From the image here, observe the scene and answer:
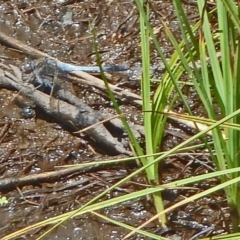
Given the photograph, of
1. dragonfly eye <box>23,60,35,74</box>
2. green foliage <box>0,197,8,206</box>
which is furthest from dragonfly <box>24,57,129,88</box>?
green foliage <box>0,197,8,206</box>

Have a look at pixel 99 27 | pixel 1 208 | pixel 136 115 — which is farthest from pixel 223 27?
pixel 99 27

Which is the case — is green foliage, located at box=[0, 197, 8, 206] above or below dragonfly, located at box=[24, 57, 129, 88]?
below

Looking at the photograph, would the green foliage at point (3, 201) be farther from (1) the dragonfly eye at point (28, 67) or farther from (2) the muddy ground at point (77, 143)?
(1) the dragonfly eye at point (28, 67)

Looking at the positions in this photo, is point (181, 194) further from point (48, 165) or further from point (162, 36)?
point (162, 36)

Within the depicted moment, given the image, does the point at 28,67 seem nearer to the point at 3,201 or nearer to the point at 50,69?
the point at 50,69

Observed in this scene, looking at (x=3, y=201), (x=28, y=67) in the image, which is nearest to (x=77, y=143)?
(x=3, y=201)

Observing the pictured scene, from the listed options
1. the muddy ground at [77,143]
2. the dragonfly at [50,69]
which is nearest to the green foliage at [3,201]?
the muddy ground at [77,143]

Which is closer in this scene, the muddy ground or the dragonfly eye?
the muddy ground

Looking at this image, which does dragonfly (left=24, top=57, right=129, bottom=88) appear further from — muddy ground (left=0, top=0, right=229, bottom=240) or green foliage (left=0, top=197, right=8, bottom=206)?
green foliage (left=0, top=197, right=8, bottom=206)
